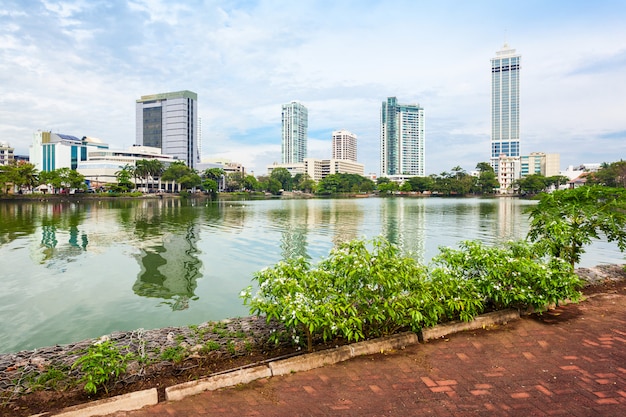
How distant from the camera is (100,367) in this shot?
3.75 m

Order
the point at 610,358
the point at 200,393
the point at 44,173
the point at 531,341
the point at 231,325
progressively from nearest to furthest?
the point at 200,393
the point at 610,358
the point at 531,341
the point at 231,325
the point at 44,173

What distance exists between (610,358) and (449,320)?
1.78 metres

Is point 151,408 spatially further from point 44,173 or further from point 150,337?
point 44,173

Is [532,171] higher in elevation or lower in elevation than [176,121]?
lower

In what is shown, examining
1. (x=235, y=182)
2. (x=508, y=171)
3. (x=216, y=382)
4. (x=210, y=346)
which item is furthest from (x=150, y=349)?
(x=508, y=171)

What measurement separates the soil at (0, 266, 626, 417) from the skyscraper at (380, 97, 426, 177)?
196 m

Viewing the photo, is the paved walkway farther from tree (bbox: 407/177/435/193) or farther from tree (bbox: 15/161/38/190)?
tree (bbox: 407/177/435/193)

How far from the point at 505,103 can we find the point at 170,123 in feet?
460

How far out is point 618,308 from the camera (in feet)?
20.4

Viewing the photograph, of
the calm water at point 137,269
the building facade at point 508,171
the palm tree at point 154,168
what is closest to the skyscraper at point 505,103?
the building facade at point 508,171

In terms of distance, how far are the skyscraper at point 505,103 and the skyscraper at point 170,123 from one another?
122 metres

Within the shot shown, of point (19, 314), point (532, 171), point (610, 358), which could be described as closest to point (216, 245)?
point (19, 314)

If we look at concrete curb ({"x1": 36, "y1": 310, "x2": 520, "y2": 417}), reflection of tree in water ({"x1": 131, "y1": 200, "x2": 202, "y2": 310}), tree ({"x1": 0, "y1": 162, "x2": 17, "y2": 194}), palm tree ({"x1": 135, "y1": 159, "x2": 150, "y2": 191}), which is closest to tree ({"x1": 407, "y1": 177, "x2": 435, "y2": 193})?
palm tree ({"x1": 135, "y1": 159, "x2": 150, "y2": 191})

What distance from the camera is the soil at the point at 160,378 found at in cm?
370
